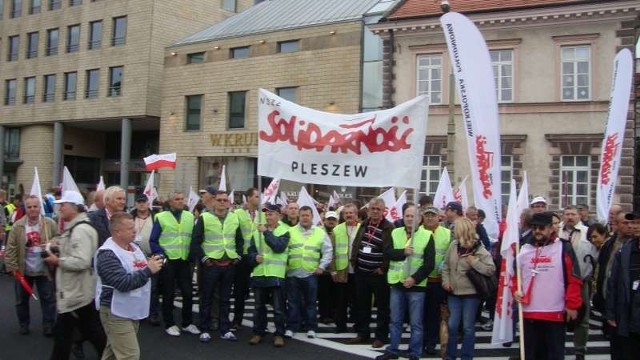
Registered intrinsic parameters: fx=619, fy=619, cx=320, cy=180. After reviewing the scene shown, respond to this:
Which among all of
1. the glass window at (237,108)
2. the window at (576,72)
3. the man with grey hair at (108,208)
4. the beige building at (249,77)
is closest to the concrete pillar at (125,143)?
the beige building at (249,77)

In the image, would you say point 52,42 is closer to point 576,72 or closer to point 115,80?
point 115,80

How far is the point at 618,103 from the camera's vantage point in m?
9.81

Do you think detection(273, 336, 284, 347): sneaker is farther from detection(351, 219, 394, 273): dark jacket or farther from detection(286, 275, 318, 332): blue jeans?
detection(351, 219, 394, 273): dark jacket

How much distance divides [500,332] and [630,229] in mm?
1709

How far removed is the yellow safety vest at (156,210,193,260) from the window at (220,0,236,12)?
33685 mm

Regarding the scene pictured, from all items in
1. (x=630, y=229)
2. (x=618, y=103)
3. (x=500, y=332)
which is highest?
(x=618, y=103)

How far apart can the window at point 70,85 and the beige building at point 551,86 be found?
80.8 ft

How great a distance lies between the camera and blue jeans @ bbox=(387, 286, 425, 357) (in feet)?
24.4

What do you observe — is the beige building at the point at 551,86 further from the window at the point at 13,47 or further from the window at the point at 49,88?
the window at the point at 13,47

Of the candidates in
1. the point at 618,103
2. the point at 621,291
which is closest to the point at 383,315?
the point at 621,291

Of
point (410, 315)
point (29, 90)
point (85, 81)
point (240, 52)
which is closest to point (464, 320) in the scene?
point (410, 315)

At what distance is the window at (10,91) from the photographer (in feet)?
142

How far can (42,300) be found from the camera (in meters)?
8.45

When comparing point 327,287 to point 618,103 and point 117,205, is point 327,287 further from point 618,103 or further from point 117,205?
point 618,103
